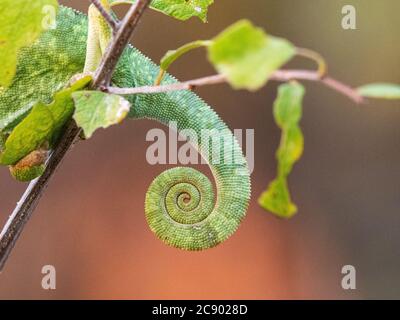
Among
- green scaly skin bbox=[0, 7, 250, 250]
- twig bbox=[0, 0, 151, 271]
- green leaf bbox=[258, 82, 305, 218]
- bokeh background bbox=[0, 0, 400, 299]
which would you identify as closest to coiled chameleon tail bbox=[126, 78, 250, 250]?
green scaly skin bbox=[0, 7, 250, 250]

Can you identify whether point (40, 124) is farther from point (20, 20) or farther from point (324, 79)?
point (324, 79)

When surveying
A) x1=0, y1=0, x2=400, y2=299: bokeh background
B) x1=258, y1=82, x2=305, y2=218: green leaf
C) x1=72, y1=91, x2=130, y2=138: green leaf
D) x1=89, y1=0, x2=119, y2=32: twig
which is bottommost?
x1=258, y1=82, x2=305, y2=218: green leaf

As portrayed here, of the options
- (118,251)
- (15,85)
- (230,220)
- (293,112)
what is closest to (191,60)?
(118,251)

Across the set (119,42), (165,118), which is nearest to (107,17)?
(119,42)

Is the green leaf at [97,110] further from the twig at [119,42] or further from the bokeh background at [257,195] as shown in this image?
the bokeh background at [257,195]

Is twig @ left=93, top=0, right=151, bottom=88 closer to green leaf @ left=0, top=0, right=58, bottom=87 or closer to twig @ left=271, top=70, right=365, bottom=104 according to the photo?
green leaf @ left=0, top=0, right=58, bottom=87

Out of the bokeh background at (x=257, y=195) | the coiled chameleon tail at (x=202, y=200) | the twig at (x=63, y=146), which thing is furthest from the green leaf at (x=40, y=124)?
the bokeh background at (x=257, y=195)
